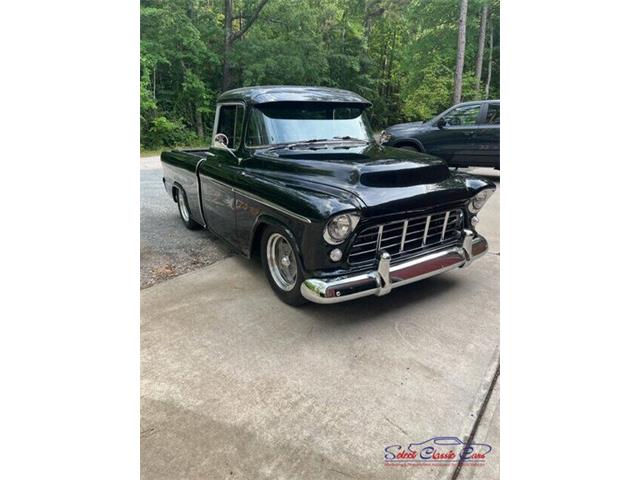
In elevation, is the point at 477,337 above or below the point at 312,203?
below

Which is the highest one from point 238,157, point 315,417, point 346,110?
point 346,110

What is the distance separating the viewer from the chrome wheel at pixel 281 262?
2.92 meters

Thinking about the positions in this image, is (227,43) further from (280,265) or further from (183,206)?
(280,265)

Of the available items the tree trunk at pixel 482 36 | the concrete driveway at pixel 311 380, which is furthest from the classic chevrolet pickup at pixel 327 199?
the tree trunk at pixel 482 36

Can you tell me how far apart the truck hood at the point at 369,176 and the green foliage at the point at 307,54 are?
92 cm

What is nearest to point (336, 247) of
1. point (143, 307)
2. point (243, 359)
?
point (243, 359)

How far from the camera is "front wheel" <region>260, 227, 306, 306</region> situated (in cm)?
284

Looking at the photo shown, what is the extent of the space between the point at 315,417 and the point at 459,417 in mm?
682

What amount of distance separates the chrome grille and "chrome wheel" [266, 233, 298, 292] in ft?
1.96

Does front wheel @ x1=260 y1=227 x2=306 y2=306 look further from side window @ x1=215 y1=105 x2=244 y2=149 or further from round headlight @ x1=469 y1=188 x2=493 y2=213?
round headlight @ x1=469 y1=188 x2=493 y2=213

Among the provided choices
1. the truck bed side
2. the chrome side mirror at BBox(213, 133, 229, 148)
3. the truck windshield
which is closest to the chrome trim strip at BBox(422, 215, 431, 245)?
the truck windshield

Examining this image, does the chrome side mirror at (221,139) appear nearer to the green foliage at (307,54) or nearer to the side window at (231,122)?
the side window at (231,122)
